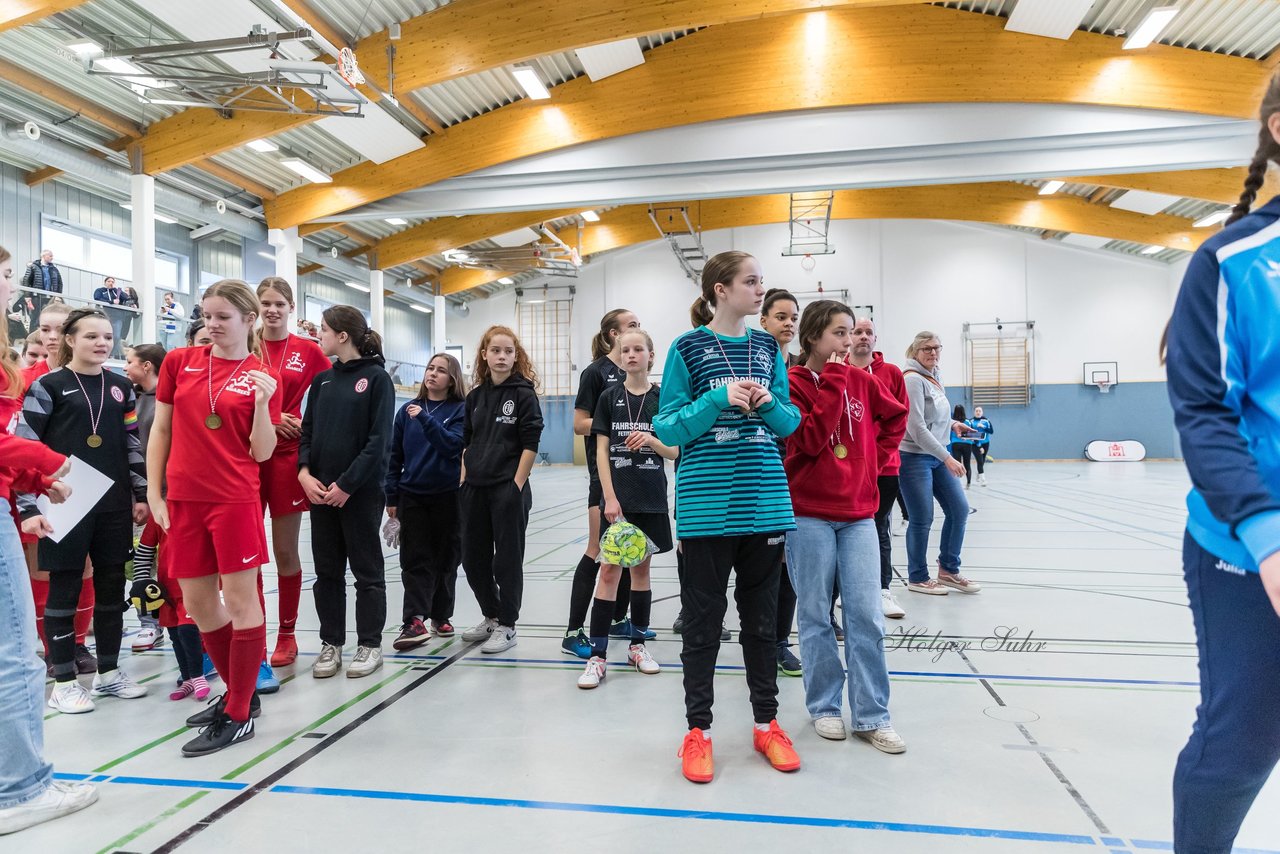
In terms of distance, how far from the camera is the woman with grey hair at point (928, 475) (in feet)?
15.3

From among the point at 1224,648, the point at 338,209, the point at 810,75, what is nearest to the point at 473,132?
the point at 338,209

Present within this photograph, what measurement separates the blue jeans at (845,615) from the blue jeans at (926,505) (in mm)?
2339

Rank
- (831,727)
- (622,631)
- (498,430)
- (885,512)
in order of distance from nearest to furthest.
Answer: (831,727) < (498,430) < (622,631) < (885,512)

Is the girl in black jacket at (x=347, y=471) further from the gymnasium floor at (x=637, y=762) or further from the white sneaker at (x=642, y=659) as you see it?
the white sneaker at (x=642, y=659)

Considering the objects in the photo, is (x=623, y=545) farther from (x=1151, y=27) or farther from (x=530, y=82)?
(x=1151, y=27)

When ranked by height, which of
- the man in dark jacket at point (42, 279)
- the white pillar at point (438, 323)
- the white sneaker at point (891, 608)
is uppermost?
the white pillar at point (438, 323)

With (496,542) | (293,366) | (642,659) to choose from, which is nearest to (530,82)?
(293,366)

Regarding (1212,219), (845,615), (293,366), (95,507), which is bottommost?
(845,615)

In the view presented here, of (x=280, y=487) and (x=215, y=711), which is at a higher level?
(x=280, y=487)

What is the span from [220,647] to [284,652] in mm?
901

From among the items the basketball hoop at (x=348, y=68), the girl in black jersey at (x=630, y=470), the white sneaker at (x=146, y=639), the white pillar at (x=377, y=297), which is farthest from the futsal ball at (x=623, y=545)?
the white pillar at (x=377, y=297)

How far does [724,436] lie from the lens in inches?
95.0

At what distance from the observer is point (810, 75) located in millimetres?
11242

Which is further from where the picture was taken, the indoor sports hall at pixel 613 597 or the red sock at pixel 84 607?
the red sock at pixel 84 607
